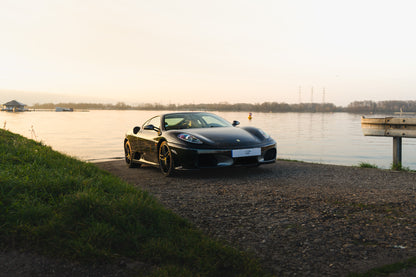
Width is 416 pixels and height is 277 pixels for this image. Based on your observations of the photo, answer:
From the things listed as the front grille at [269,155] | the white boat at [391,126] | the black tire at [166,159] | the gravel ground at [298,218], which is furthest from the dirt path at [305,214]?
the white boat at [391,126]

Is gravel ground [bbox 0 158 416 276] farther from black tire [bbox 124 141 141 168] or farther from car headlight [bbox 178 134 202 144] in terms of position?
black tire [bbox 124 141 141 168]

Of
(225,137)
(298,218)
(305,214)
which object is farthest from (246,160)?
(298,218)

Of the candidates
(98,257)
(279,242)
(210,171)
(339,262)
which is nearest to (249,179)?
(210,171)

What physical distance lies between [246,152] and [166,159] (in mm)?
1542

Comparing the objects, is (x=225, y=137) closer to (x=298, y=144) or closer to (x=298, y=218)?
(x=298, y=218)

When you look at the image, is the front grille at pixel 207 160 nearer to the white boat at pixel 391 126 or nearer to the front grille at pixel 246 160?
the front grille at pixel 246 160

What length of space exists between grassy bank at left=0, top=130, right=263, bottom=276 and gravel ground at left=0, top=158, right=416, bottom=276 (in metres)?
0.16

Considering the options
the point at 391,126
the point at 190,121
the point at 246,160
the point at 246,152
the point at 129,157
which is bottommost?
the point at 129,157

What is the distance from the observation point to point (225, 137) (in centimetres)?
682

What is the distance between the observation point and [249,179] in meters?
6.50

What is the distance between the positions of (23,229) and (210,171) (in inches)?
191

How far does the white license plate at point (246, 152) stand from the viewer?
6602 mm

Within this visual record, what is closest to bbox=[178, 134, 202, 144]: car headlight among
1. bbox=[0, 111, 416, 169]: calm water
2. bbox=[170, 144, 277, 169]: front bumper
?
bbox=[170, 144, 277, 169]: front bumper

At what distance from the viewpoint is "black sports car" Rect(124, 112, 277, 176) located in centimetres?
655
